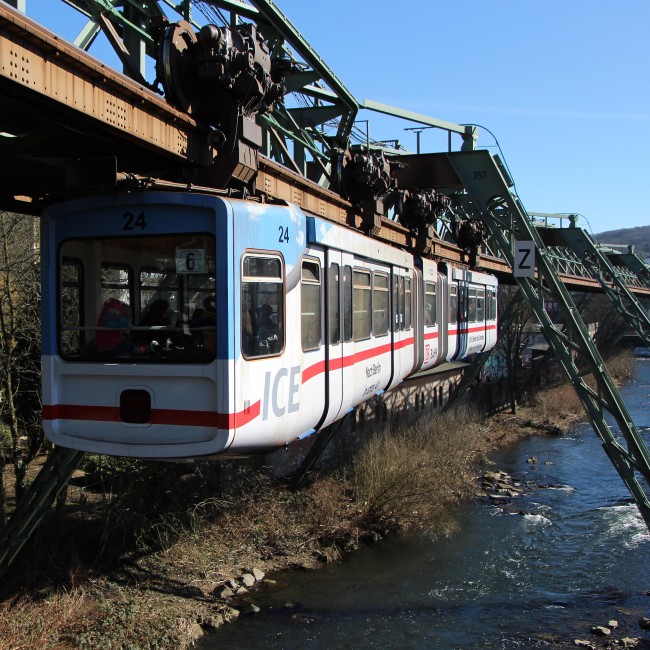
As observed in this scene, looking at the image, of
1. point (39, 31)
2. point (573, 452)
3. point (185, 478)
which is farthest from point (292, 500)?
point (573, 452)

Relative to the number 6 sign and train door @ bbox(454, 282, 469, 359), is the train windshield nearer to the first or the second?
the number 6 sign

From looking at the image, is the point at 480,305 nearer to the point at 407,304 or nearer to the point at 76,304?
the point at 407,304

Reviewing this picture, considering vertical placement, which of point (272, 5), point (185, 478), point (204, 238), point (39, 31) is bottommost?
point (185, 478)

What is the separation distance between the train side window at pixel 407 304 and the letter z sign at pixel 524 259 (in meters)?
2.10

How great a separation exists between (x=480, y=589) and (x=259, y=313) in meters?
9.19

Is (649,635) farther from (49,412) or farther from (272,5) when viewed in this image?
(272,5)

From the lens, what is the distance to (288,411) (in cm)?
609

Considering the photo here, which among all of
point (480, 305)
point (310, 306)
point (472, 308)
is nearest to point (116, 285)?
point (310, 306)

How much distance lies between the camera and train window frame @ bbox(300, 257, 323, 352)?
645cm

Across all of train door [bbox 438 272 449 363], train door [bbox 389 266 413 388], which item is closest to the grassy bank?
train door [bbox 438 272 449 363]

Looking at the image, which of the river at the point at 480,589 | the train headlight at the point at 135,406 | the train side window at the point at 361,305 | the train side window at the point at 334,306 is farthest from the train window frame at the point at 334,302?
the river at the point at 480,589

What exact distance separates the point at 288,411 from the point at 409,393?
68.6ft

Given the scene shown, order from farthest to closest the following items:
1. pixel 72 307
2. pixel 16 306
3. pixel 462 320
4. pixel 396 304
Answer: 1. pixel 462 320
2. pixel 16 306
3. pixel 396 304
4. pixel 72 307

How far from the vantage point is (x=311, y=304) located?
670 cm
